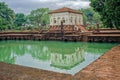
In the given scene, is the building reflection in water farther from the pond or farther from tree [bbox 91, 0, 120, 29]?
tree [bbox 91, 0, 120, 29]

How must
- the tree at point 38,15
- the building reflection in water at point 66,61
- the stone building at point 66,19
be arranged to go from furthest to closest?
the tree at point 38,15, the stone building at point 66,19, the building reflection in water at point 66,61

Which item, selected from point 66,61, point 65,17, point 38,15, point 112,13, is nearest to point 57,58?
point 66,61

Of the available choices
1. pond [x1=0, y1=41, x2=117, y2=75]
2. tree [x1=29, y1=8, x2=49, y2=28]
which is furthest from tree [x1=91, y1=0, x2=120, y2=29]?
tree [x1=29, y1=8, x2=49, y2=28]

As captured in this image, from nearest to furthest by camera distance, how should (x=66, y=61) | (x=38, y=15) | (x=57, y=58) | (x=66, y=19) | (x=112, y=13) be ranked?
(x=66, y=61), (x=57, y=58), (x=112, y=13), (x=66, y=19), (x=38, y=15)

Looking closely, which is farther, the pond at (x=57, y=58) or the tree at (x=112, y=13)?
the tree at (x=112, y=13)

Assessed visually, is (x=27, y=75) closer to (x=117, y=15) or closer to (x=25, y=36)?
(x=117, y=15)

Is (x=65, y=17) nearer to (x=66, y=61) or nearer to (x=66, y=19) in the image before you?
(x=66, y=19)

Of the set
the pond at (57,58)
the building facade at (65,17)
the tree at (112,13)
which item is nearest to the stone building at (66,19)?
the building facade at (65,17)

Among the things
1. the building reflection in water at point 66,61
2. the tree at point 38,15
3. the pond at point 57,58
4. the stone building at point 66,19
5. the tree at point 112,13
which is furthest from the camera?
the tree at point 38,15

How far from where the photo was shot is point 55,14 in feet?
140

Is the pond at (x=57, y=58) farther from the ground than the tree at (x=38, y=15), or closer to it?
closer to it

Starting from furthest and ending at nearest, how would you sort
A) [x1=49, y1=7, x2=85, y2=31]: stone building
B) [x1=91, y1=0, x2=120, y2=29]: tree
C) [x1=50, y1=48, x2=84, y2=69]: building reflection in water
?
[x1=49, y1=7, x2=85, y2=31]: stone building → [x1=91, y1=0, x2=120, y2=29]: tree → [x1=50, y1=48, x2=84, y2=69]: building reflection in water

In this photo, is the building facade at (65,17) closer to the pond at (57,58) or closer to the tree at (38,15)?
the pond at (57,58)

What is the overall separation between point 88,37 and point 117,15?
11.9 m
